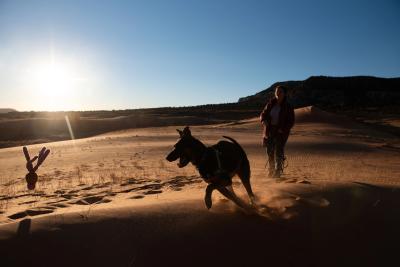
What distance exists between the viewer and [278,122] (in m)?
7.39

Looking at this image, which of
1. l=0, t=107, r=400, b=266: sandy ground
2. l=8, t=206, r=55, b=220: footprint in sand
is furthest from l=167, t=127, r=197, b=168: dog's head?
l=8, t=206, r=55, b=220: footprint in sand

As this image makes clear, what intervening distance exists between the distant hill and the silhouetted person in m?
63.5

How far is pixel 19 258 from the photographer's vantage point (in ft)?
10.7

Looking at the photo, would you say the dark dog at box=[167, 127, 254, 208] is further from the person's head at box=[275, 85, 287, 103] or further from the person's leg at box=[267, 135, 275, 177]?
the person's leg at box=[267, 135, 275, 177]

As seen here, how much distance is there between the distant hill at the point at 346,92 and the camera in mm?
72125

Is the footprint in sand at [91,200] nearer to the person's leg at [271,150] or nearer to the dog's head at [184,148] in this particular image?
the dog's head at [184,148]

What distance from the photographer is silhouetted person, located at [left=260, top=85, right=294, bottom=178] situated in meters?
7.35

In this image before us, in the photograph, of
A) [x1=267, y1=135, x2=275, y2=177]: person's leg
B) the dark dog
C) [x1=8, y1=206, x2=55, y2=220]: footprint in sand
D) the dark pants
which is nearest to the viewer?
the dark dog

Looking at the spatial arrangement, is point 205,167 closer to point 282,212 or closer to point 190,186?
point 282,212

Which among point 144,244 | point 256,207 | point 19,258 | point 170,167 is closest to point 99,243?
point 144,244

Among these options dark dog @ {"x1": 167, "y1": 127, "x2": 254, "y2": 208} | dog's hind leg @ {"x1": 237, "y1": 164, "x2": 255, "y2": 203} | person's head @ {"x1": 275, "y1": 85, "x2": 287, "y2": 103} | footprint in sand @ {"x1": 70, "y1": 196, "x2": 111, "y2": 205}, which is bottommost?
footprint in sand @ {"x1": 70, "y1": 196, "x2": 111, "y2": 205}

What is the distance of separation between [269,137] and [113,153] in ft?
32.0

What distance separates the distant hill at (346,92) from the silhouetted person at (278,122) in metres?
63.5

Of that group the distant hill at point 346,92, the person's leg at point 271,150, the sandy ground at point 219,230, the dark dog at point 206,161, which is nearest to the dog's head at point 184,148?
the dark dog at point 206,161
